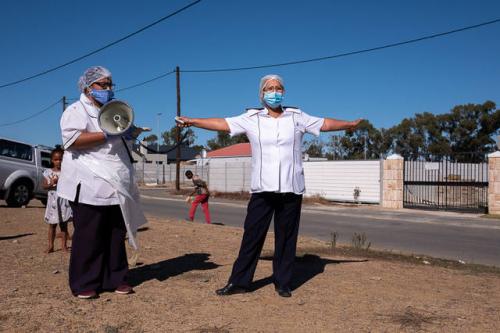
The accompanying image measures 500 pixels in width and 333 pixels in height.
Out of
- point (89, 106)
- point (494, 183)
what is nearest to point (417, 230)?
point (494, 183)

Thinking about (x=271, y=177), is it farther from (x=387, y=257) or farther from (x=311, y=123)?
(x=387, y=257)

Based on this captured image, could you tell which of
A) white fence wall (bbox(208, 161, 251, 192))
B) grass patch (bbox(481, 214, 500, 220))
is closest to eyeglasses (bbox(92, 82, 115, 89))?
grass patch (bbox(481, 214, 500, 220))

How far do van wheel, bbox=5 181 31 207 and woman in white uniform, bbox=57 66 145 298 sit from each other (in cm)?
1222

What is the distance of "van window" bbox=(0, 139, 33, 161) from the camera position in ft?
51.5

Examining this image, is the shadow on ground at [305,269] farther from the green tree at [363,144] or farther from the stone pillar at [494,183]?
the green tree at [363,144]

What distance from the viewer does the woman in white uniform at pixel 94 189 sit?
4344mm

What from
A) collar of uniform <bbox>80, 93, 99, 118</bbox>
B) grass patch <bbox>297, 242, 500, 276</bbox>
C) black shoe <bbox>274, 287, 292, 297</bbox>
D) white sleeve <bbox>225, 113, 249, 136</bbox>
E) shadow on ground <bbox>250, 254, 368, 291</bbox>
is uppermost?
collar of uniform <bbox>80, 93, 99, 118</bbox>

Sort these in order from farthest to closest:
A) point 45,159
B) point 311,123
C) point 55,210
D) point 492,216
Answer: point 492,216, point 45,159, point 55,210, point 311,123

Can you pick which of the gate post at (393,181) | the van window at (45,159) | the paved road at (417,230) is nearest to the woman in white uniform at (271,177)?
the paved road at (417,230)

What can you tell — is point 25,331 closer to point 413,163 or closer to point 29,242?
point 29,242

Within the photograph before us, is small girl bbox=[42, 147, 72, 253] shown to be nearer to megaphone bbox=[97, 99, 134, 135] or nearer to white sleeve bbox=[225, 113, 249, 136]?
megaphone bbox=[97, 99, 134, 135]

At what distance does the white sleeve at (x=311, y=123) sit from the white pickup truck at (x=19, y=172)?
497 inches

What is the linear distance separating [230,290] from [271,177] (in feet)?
3.36

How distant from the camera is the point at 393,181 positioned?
22.9m
